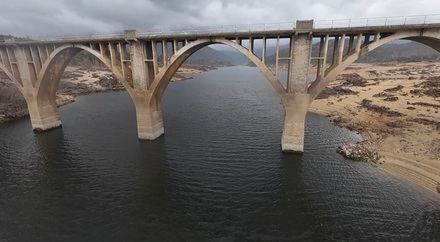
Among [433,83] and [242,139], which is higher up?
[433,83]

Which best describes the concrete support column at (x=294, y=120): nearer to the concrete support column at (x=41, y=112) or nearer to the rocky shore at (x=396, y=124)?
the rocky shore at (x=396, y=124)

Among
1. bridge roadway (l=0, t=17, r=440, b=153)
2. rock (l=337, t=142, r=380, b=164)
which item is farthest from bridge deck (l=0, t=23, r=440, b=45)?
rock (l=337, t=142, r=380, b=164)

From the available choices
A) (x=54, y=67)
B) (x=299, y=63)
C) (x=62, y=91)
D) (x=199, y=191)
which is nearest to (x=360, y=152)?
(x=299, y=63)

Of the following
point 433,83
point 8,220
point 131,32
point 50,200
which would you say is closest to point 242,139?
point 131,32

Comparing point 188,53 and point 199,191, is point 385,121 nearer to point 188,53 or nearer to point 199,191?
point 188,53

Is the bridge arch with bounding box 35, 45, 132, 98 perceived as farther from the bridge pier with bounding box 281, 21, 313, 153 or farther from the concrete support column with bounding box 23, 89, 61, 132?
the bridge pier with bounding box 281, 21, 313, 153

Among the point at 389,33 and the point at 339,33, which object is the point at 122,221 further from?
the point at 389,33

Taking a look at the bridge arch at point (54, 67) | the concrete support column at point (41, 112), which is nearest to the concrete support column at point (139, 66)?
the bridge arch at point (54, 67)
